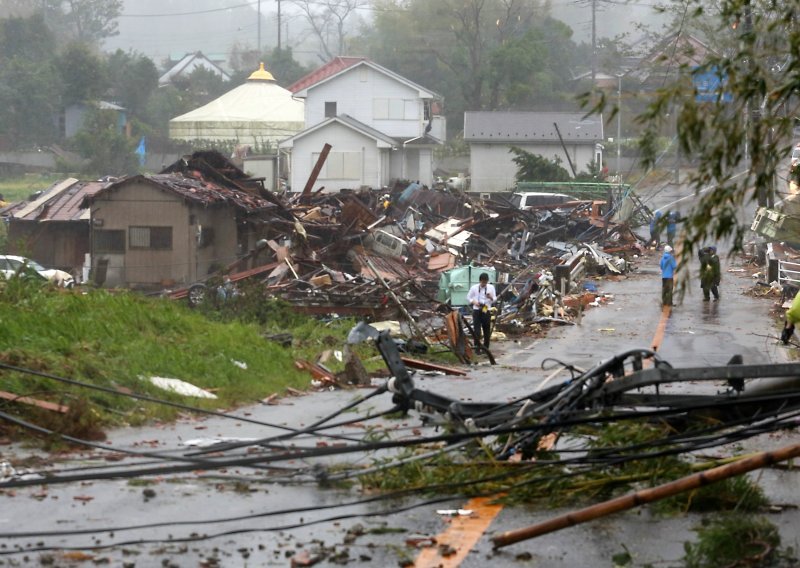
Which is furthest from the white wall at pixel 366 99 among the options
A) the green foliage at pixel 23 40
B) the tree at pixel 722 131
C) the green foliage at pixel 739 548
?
the green foliage at pixel 739 548

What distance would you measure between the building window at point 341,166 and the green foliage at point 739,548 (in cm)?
5404

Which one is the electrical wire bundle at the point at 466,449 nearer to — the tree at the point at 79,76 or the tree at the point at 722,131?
the tree at the point at 722,131

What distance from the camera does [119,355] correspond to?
48.6ft

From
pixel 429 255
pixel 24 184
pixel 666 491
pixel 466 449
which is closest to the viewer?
pixel 666 491

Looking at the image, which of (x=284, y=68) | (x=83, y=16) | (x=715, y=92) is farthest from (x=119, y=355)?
(x=83, y=16)

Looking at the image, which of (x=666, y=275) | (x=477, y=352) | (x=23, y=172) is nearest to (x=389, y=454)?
(x=477, y=352)

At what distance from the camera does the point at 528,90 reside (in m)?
79.1

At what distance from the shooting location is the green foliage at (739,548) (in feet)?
22.0

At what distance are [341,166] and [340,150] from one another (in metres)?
0.80

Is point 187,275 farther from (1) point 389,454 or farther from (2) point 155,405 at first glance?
(1) point 389,454

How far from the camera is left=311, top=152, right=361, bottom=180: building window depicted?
199ft

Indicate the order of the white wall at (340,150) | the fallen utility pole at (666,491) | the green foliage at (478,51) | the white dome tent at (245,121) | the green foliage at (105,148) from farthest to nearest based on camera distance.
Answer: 1. the green foliage at (478,51)
2. the white dome tent at (245,121)
3. the green foliage at (105,148)
4. the white wall at (340,150)
5. the fallen utility pole at (666,491)

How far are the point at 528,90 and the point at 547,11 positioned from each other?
17908 millimetres

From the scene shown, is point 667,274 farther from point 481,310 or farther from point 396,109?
point 396,109
